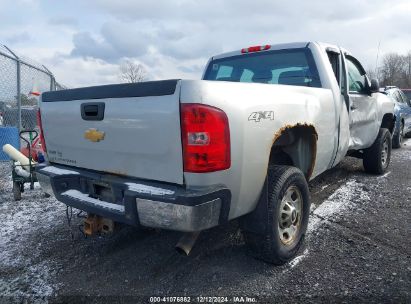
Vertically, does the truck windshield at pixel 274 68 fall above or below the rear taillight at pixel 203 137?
above

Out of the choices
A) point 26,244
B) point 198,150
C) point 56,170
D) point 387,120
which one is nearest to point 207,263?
point 198,150

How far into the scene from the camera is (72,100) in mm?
2852

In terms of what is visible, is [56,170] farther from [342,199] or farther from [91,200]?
[342,199]

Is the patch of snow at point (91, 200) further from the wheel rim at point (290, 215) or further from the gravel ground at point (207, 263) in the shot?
the wheel rim at point (290, 215)

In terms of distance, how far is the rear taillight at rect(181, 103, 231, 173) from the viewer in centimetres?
211

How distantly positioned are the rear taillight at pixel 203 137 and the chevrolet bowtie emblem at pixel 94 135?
806 millimetres

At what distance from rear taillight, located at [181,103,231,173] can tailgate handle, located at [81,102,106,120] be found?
773 mm

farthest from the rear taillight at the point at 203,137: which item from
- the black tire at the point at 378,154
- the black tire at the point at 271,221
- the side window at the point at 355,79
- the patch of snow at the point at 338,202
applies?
the black tire at the point at 378,154

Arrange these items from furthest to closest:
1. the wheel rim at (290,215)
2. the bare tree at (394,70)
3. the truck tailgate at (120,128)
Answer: the bare tree at (394,70)
the wheel rim at (290,215)
the truck tailgate at (120,128)

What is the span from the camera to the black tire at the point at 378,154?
5543mm

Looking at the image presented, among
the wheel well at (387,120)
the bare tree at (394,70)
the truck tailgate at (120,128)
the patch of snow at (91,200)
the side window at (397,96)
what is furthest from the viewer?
the bare tree at (394,70)

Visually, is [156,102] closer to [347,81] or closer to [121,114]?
[121,114]

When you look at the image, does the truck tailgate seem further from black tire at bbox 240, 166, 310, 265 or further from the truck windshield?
the truck windshield

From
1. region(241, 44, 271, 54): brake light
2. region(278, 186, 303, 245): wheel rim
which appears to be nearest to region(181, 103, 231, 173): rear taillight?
region(278, 186, 303, 245): wheel rim
